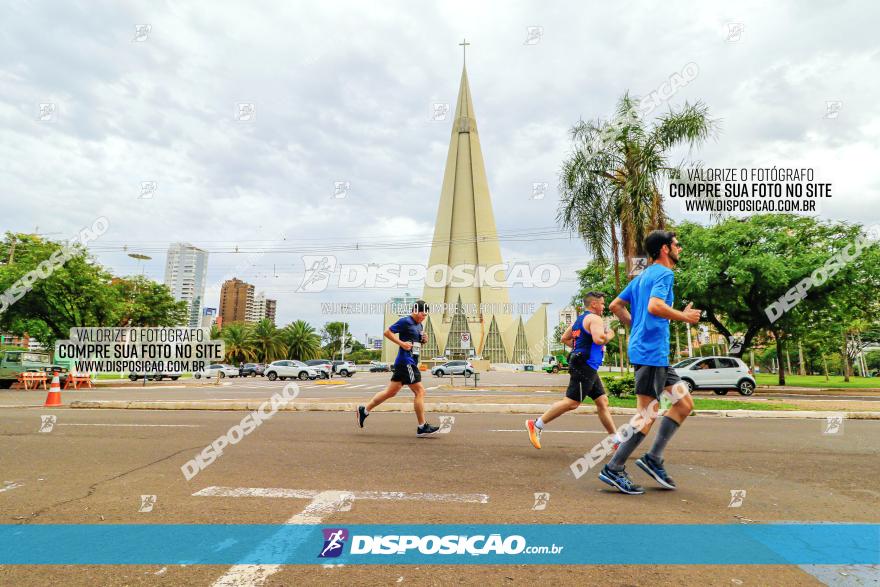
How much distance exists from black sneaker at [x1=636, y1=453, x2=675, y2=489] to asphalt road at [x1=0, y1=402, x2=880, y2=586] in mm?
94

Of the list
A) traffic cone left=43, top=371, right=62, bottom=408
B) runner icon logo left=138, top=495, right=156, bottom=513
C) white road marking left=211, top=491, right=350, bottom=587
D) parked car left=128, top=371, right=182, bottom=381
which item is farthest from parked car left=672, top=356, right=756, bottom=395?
parked car left=128, top=371, right=182, bottom=381

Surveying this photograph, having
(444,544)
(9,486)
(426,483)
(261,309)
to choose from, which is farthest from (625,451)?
(261,309)

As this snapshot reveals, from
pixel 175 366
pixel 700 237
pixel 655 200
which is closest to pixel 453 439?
pixel 655 200

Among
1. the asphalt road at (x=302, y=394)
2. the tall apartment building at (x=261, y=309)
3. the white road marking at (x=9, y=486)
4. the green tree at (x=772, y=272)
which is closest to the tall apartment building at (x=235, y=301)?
the tall apartment building at (x=261, y=309)

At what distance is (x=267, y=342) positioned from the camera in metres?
63.3

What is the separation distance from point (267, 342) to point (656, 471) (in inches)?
2551

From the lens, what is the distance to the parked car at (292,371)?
33.0 metres

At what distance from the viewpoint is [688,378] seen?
1811 cm

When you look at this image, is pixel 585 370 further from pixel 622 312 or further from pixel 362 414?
pixel 362 414

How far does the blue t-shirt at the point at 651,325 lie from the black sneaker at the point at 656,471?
79 centimetres

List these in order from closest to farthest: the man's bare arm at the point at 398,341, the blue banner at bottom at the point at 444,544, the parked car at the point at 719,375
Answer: the blue banner at bottom at the point at 444,544 → the man's bare arm at the point at 398,341 → the parked car at the point at 719,375

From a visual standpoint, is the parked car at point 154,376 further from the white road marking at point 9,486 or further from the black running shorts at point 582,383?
the black running shorts at point 582,383

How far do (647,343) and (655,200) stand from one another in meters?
10.8

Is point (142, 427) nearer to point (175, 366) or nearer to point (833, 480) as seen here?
point (833, 480)
